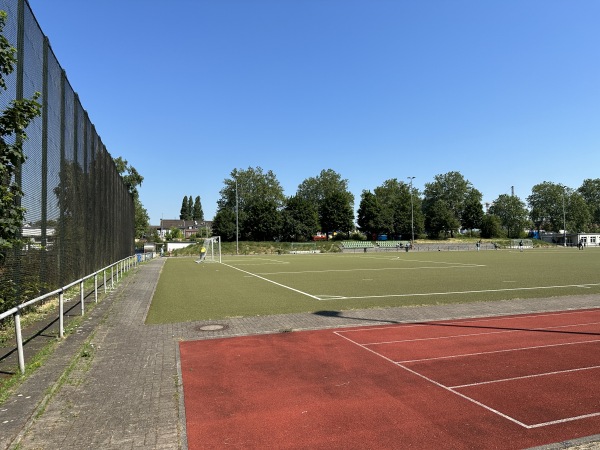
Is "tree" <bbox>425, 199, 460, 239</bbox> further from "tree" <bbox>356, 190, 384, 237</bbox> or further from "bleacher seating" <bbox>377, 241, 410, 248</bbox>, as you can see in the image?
"bleacher seating" <bbox>377, 241, 410, 248</bbox>

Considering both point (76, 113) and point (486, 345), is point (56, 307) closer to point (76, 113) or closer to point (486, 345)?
point (76, 113)

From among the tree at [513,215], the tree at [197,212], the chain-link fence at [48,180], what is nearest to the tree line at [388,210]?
the tree at [513,215]

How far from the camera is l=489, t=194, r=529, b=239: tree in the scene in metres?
110

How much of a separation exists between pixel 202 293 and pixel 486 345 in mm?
11618

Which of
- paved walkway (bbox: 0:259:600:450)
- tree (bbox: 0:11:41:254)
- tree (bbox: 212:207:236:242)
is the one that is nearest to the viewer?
paved walkway (bbox: 0:259:600:450)

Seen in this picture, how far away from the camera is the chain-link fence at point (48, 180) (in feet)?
27.0

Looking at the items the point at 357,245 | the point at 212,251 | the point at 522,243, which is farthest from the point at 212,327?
the point at 522,243

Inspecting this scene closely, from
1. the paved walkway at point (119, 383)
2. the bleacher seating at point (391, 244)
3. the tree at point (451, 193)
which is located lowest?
the paved walkway at point (119, 383)

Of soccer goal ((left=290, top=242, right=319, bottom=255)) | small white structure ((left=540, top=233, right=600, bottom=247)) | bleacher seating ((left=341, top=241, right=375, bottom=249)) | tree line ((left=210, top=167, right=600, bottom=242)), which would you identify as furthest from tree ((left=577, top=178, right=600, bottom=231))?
soccer goal ((left=290, top=242, right=319, bottom=255))

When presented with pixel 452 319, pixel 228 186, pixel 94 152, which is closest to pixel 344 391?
pixel 452 319

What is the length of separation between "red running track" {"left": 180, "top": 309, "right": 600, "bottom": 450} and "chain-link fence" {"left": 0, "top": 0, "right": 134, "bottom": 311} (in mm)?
3970

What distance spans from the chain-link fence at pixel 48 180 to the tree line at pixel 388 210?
5087 centimetres

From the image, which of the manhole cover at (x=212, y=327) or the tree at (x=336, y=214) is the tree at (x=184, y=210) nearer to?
the tree at (x=336, y=214)

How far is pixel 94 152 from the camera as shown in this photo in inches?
727
